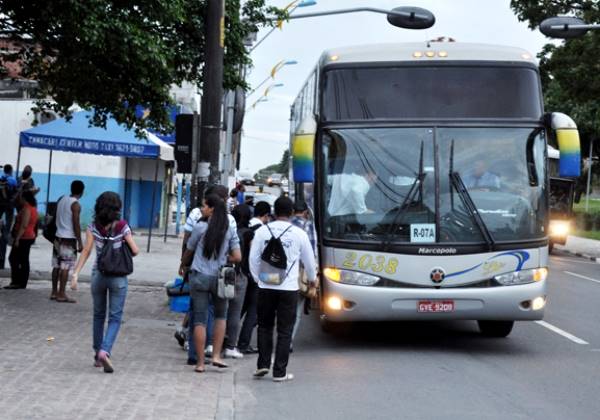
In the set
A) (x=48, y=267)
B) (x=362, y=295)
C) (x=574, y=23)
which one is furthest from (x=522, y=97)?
(x=574, y=23)

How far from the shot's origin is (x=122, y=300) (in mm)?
10195

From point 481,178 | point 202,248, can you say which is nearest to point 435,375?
point 202,248

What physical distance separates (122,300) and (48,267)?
11059 mm

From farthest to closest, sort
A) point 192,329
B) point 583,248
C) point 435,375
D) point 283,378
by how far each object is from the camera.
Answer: point 583,248 < point 435,375 < point 192,329 < point 283,378

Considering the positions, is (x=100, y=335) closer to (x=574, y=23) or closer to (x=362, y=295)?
(x=362, y=295)

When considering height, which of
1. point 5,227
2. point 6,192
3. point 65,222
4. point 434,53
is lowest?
point 5,227

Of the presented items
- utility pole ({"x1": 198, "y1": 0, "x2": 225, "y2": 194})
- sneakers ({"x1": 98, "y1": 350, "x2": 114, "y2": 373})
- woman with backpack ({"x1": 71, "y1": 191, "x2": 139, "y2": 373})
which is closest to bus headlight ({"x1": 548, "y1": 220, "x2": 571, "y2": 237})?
utility pole ({"x1": 198, "y1": 0, "x2": 225, "y2": 194})

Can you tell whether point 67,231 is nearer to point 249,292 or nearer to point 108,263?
point 249,292

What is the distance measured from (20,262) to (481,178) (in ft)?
25.6

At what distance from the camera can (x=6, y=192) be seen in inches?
759

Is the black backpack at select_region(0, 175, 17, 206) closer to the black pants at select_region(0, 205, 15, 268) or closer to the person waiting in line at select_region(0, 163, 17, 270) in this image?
the person waiting in line at select_region(0, 163, 17, 270)

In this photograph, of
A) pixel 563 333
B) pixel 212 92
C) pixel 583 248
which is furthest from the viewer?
pixel 583 248

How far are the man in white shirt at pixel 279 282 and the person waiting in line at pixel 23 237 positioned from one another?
7.24m

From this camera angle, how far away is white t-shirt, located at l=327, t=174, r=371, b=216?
12.4 metres
